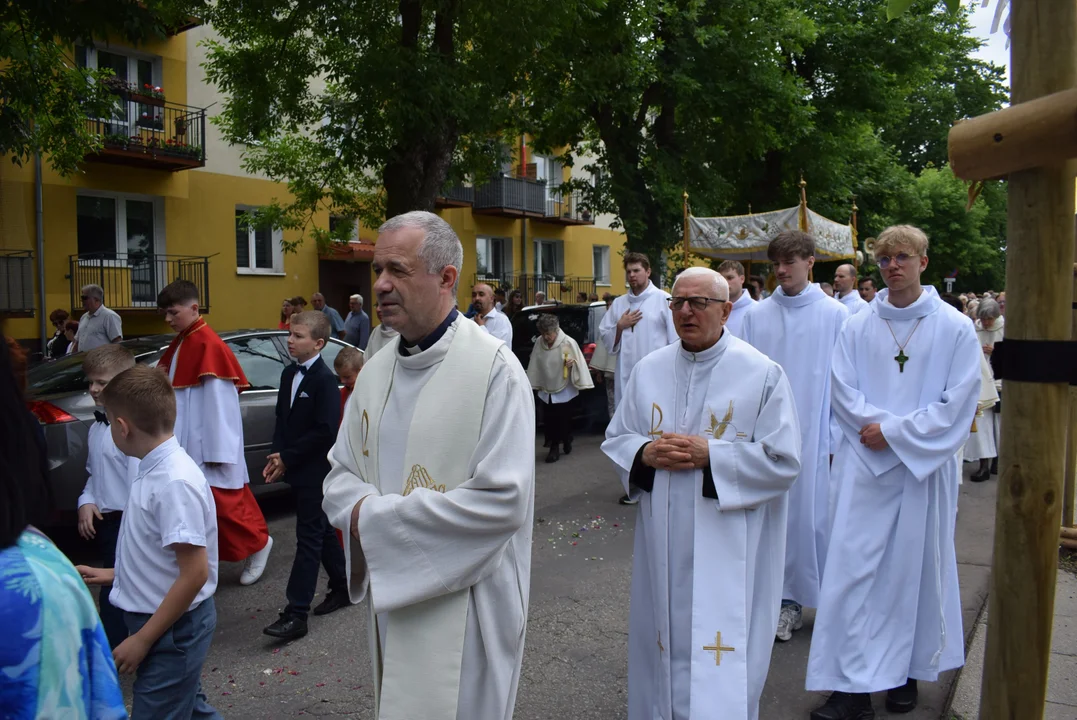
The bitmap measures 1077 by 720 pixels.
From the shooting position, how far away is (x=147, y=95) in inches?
725

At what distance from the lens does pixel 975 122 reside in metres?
2.17

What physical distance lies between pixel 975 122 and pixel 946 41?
21.8 metres

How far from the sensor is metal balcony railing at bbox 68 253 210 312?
17.8 metres

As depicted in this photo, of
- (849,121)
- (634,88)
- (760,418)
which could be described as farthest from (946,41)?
(760,418)

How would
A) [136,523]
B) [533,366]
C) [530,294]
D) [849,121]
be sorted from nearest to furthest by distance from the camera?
[136,523]
[533,366]
[849,121]
[530,294]

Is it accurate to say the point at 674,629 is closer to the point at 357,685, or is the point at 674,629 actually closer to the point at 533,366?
the point at 357,685

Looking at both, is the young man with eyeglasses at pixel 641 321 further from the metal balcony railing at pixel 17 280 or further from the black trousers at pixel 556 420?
the metal balcony railing at pixel 17 280

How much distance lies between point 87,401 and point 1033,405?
6228 mm

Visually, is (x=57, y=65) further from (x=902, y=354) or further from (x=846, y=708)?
(x=846, y=708)

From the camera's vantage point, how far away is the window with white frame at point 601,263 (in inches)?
1374

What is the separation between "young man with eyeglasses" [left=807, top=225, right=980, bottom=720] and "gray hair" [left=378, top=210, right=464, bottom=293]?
241cm

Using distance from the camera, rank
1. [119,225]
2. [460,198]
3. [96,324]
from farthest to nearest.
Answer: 1. [460,198]
2. [119,225]
3. [96,324]

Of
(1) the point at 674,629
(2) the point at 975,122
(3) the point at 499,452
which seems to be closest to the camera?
(2) the point at 975,122

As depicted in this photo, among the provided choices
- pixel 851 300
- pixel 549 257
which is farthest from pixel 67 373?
pixel 549 257
